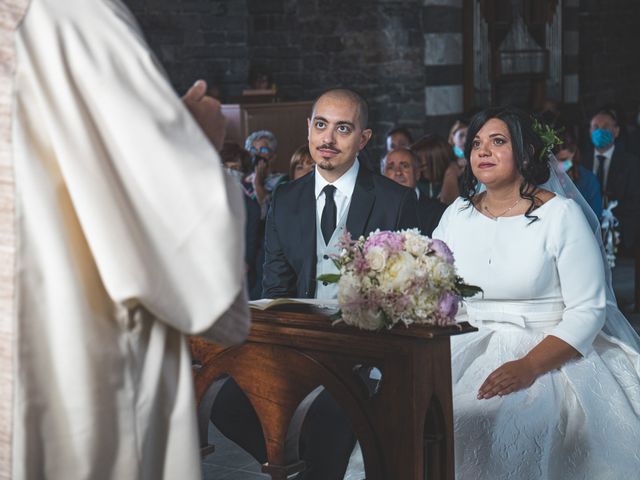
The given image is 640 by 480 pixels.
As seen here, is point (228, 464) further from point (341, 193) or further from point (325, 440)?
point (341, 193)

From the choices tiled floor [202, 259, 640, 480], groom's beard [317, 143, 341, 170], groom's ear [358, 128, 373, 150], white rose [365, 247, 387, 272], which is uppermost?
groom's ear [358, 128, 373, 150]

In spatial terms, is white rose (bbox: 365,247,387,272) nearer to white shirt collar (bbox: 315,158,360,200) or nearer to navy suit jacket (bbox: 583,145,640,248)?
white shirt collar (bbox: 315,158,360,200)

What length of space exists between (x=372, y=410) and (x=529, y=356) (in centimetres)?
85

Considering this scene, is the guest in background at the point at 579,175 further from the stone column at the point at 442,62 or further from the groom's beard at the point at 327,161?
the stone column at the point at 442,62

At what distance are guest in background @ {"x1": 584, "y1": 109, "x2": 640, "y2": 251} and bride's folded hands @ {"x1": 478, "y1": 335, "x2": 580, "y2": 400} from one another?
5297 mm

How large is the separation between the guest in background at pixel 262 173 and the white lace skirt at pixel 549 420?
149 inches

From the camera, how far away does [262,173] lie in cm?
815

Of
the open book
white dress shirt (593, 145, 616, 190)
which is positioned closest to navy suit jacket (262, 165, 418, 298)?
the open book

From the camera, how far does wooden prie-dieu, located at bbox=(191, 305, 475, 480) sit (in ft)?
9.86

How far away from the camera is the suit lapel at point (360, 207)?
421cm

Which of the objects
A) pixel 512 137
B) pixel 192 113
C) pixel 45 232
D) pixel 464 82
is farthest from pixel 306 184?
pixel 464 82

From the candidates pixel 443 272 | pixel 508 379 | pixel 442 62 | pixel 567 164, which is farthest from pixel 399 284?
pixel 442 62

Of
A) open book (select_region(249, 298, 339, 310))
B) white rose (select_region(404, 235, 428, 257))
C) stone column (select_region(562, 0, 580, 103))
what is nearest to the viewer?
white rose (select_region(404, 235, 428, 257))

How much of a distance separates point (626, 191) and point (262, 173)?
3.41m
